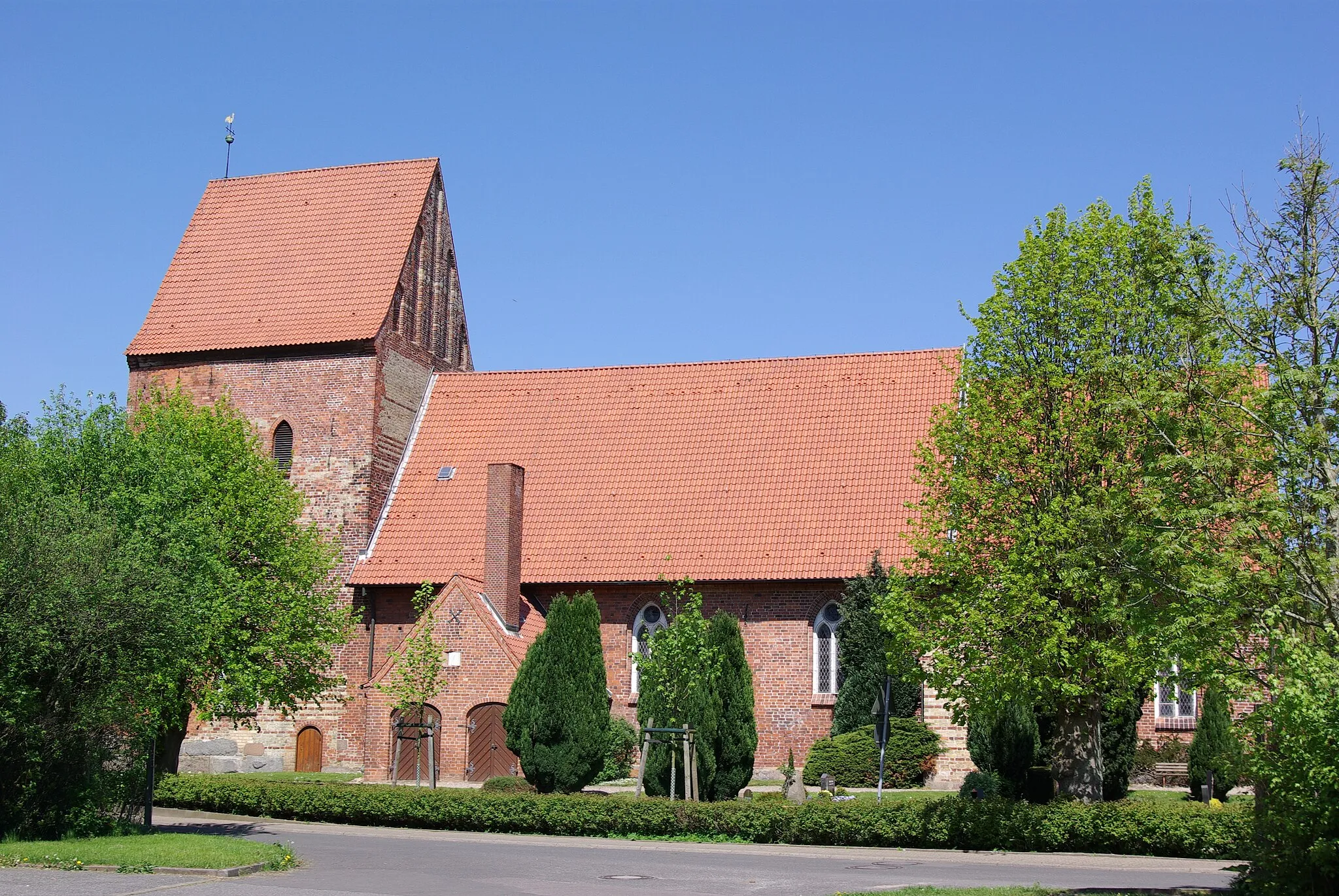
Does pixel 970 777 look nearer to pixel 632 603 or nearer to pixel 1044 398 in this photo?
pixel 1044 398

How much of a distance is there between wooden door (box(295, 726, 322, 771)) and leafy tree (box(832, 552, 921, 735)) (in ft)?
43.1

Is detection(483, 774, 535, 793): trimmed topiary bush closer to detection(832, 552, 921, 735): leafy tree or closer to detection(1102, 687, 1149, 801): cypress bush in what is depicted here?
detection(832, 552, 921, 735): leafy tree

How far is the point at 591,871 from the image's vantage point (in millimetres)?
17781

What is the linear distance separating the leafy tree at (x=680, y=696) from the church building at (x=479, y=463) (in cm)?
442

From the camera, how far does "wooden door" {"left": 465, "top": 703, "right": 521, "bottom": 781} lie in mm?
30781

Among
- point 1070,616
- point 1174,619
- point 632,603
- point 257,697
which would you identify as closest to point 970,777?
point 1070,616

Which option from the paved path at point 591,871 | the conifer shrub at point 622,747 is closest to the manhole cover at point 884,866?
the paved path at point 591,871

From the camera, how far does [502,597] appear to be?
1265 inches

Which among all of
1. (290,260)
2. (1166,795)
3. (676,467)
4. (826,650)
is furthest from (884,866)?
(290,260)

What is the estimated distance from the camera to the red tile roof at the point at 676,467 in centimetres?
3312

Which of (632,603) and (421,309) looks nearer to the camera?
(632,603)

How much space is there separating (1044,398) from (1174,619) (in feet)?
27.7

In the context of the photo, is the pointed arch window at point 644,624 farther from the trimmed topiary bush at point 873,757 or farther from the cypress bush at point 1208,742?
the cypress bush at point 1208,742

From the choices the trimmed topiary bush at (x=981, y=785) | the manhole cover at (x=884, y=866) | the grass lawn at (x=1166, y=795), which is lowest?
the manhole cover at (x=884, y=866)
